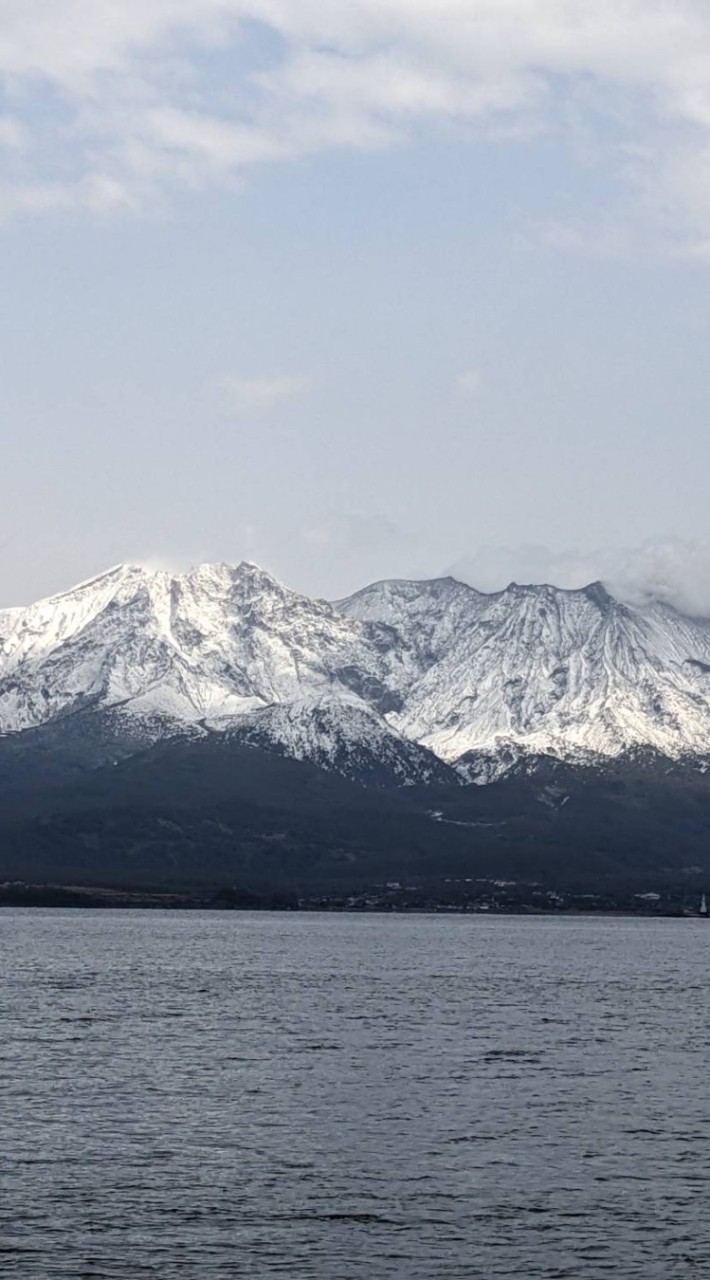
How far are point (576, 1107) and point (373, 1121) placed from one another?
1183 centimetres

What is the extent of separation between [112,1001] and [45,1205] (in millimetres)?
90232

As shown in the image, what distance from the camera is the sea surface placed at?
195 ft

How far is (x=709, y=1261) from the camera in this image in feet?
192

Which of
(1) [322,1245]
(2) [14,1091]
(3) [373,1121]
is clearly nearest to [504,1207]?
(1) [322,1245]

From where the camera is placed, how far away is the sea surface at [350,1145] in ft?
195

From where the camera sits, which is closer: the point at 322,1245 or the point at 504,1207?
the point at 322,1245

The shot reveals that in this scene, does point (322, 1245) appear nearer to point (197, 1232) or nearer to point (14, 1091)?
point (197, 1232)

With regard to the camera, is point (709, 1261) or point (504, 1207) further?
point (504, 1207)

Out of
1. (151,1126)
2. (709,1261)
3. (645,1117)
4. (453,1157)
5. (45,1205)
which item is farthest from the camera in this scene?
(645,1117)

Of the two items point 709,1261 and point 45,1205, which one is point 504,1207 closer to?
point 709,1261

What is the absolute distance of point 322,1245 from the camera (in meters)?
60.0

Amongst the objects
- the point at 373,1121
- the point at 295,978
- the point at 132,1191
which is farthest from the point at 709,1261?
the point at 295,978

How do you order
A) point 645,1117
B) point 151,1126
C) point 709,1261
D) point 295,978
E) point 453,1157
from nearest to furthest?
point 709,1261, point 453,1157, point 151,1126, point 645,1117, point 295,978

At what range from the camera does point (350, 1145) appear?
8038 cm
